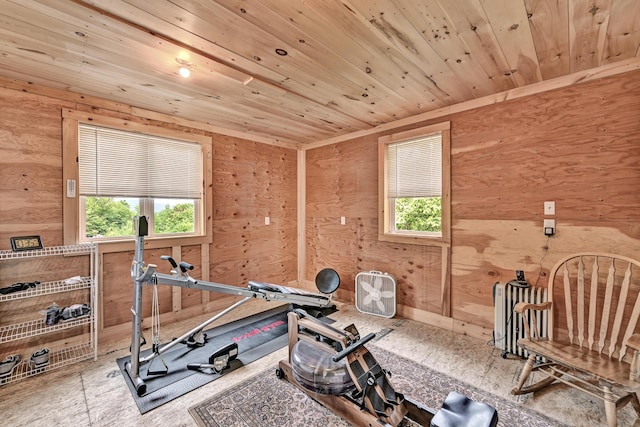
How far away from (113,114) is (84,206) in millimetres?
989

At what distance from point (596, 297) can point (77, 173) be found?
4.67m

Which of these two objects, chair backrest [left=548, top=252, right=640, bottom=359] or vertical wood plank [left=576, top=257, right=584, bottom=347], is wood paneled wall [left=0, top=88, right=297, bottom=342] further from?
vertical wood plank [left=576, top=257, right=584, bottom=347]

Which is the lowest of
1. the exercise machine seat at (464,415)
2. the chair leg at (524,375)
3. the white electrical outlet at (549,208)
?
the chair leg at (524,375)

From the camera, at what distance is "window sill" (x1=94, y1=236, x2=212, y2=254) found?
2.75m

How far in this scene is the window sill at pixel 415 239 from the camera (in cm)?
304

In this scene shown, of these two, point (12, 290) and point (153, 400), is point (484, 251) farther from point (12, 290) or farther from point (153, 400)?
point (12, 290)

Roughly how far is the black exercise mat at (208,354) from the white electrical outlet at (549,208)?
2.58 m

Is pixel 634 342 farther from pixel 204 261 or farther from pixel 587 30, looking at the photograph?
pixel 204 261

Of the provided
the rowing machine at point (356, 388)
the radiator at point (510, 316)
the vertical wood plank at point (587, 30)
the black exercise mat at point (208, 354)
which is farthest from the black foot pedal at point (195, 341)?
the vertical wood plank at point (587, 30)

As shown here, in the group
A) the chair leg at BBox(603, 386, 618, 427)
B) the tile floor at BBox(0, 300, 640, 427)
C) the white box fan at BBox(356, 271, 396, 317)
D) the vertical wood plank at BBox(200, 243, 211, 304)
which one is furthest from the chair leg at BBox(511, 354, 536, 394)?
the vertical wood plank at BBox(200, 243, 211, 304)

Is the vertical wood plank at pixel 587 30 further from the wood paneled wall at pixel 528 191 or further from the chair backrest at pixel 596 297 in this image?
the chair backrest at pixel 596 297

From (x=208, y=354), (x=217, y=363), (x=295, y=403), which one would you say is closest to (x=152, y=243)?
(x=208, y=354)

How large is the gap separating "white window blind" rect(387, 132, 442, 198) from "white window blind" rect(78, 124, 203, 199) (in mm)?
2503

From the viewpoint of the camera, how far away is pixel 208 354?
257 cm
